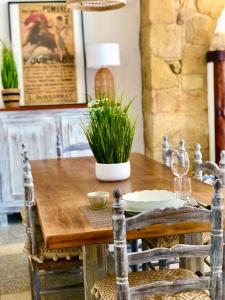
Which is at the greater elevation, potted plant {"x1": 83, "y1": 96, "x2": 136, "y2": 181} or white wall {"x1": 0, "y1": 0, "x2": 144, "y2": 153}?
white wall {"x1": 0, "y1": 0, "x2": 144, "y2": 153}

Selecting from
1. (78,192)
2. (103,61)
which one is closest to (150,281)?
(78,192)

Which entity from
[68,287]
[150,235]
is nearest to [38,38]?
[68,287]

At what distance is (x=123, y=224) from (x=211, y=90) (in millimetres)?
3470

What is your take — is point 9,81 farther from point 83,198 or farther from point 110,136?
point 83,198

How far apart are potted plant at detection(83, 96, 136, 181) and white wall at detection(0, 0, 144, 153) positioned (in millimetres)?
2505

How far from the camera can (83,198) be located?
214 centimetres

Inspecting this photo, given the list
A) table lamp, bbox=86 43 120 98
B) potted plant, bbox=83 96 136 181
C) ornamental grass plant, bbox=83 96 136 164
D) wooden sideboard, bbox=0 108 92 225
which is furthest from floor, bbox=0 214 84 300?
table lamp, bbox=86 43 120 98

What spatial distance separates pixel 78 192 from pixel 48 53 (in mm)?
2738

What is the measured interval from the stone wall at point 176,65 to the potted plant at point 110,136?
228 centimetres

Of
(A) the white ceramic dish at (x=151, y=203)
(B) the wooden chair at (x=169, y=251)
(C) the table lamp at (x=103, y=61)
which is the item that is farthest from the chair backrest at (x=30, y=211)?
(C) the table lamp at (x=103, y=61)

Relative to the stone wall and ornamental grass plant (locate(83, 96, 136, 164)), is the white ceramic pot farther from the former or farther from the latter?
the stone wall

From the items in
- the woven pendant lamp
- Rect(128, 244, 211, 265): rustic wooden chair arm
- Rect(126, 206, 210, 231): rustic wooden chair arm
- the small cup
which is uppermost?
the woven pendant lamp

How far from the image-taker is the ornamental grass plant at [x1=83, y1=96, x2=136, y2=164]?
2.35 m

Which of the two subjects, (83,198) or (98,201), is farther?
(83,198)
